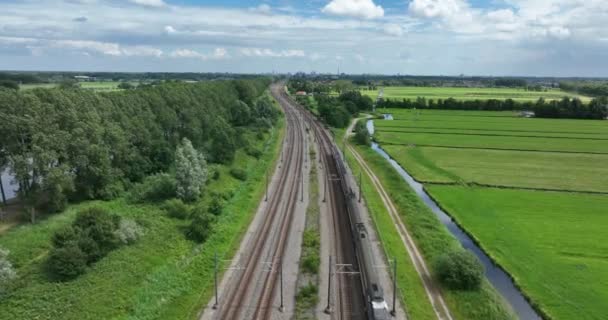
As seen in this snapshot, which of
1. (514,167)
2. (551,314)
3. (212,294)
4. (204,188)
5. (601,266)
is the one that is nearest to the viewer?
(551,314)

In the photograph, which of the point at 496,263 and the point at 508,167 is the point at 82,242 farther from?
the point at 508,167

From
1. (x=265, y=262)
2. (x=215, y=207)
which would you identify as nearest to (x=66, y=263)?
(x=265, y=262)

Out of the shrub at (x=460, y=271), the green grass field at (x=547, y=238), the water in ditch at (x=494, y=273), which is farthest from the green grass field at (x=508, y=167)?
the shrub at (x=460, y=271)

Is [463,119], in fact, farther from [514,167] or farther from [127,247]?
[127,247]

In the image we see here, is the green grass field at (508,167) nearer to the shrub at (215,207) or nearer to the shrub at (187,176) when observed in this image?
the shrub at (215,207)

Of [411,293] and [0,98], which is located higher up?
[0,98]

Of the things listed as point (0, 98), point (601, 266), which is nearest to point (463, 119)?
point (601, 266)
